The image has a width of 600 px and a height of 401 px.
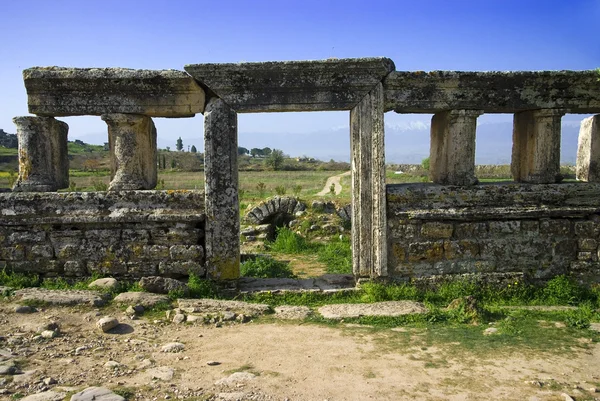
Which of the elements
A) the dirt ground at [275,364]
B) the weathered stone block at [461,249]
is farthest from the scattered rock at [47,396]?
the weathered stone block at [461,249]

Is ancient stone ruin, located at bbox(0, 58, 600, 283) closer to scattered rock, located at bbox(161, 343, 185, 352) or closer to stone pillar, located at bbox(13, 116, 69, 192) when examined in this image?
stone pillar, located at bbox(13, 116, 69, 192)

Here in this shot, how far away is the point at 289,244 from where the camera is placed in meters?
8.97

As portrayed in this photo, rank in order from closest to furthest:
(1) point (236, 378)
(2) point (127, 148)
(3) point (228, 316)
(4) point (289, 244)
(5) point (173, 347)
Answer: (1) point (236, 378)
(5) point (173, 347)
(3) point (228, 316)
(2) point (127, 148)
(4) point (289, 244)

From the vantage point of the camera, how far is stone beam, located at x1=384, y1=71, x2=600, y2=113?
546 centimetres

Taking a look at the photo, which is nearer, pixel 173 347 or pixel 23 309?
pixel 173 347

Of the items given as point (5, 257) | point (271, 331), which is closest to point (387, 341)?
point (271, 331)

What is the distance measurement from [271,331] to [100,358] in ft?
5.29

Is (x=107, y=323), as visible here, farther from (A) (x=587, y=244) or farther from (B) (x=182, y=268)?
(A) (x=587, y=244)

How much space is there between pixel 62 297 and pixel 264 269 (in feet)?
9.64

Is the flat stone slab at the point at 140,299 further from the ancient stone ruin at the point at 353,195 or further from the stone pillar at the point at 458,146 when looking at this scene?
the stone pillar at the point at 458,146

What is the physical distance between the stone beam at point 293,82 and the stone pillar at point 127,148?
3.46ft

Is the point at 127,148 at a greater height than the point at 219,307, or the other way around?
the point at 127,148

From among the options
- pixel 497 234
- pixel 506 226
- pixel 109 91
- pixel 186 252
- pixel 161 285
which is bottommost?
pixel 161 285

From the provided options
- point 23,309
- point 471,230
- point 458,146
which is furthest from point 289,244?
point 23,309
